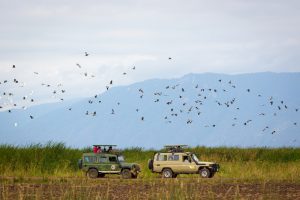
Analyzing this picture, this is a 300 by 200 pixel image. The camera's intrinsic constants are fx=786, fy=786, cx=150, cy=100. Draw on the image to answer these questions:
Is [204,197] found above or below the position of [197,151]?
below

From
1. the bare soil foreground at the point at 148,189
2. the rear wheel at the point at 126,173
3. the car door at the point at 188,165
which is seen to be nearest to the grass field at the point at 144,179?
the bare soil foreground at the point at 148,189

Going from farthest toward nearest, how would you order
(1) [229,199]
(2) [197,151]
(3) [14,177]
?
(2) [197,151] < (3) [14,177] < (1) [229,199]

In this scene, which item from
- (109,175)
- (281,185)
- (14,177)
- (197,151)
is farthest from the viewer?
(197,151)

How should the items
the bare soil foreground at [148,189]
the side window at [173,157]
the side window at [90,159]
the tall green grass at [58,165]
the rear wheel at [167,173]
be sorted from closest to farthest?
the bare soil foreground at [148,189], the tall green grass at [58,165], the side window at [90,159], the rear wheel at [167,173], the side window at [173,157]

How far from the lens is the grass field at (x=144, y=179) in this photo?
28.9m

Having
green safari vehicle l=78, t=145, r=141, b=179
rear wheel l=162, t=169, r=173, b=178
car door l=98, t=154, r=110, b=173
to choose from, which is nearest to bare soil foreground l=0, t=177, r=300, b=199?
green safari vehicle l=78, t=145, r=141, b=179

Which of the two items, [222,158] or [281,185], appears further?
[222,158]

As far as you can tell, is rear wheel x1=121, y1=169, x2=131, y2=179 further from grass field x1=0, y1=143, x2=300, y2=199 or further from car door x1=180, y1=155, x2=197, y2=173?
car door x1=180, y1=155, x2=197, y2=173

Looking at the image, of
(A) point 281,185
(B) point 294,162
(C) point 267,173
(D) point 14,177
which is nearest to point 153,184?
(A) point 281,185

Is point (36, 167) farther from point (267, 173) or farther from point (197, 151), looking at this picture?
point (197, 151)

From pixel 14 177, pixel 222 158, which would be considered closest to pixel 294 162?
pixel 222 158

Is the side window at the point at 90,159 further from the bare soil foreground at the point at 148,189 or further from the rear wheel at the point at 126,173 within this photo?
the bare soil foreground at the point at 148,189

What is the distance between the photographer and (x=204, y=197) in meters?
28.1

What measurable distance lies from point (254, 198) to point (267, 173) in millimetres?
17278
